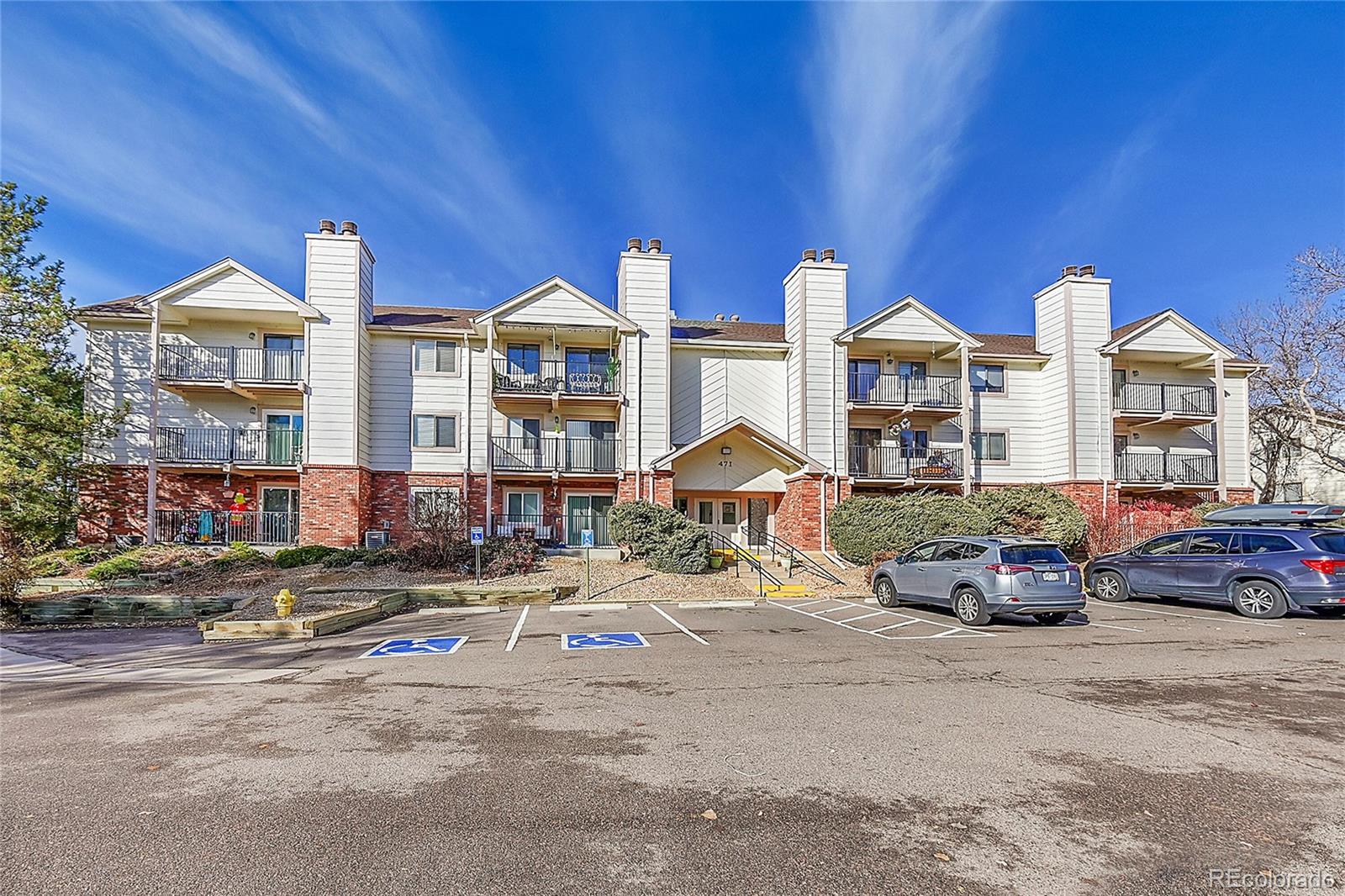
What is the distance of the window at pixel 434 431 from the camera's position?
870 inches

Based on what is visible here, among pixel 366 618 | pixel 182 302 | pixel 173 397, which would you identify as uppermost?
pixel 182 302

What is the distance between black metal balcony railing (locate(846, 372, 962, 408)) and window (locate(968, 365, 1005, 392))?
5.62 feet

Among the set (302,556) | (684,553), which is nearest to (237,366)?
(302,556)

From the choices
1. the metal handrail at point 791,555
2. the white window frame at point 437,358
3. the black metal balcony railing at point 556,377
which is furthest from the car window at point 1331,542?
the white window frame at point 437,358

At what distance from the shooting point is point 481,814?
13.3 feet

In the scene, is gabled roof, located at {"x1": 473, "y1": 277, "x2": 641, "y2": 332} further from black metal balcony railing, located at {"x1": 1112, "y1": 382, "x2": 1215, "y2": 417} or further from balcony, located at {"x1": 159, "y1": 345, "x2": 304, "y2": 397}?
black metal balcony railing, located at {"x1": 1112, "y1": 382, "x2": 1215, "y2": 417}

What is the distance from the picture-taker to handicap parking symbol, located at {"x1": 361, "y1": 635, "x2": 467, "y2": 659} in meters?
9.44

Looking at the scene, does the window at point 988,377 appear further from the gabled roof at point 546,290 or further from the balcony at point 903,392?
the gabled roof at point 546,290

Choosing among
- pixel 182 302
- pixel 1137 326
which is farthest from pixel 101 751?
pixel 1137 326

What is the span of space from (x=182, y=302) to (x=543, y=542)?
44.9 ft

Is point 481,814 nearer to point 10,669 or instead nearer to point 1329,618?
point 10,669

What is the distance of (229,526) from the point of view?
67.2ft

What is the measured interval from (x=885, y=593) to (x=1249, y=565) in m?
6.71

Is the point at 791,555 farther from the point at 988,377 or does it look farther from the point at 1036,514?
the point at 988,377
